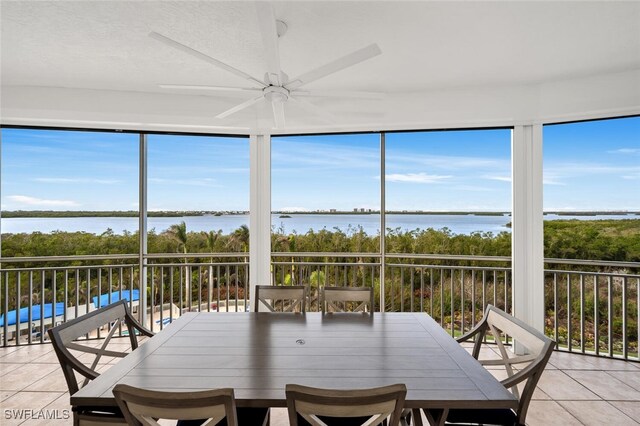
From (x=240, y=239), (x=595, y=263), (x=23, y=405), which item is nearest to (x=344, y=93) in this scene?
(x=240, y=239)

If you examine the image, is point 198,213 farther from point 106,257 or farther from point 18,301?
point 18,301

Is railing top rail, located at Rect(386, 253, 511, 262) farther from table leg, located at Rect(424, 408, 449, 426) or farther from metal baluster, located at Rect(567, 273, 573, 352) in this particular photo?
table leg, located at Rect(424, 408, 449, 426)

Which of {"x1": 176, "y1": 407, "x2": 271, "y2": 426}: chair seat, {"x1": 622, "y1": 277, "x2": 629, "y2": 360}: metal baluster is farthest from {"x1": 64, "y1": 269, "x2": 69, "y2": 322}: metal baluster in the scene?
{"x1": 622, "y1": 277, "x2": 629, "y2": 360}: metal baluster

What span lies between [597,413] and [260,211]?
349 centimetres

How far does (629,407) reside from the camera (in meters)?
2.58

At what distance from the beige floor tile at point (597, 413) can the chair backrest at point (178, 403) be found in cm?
261

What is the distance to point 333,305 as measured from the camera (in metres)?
2.81

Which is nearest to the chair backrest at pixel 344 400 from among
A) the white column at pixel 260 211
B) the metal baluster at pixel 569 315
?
the white column at pixel 260 211

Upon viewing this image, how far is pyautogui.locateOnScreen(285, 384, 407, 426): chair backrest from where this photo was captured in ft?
3.77

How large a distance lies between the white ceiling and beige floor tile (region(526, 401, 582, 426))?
2606mm

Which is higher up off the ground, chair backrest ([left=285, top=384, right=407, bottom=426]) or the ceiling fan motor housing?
the ceiling fan motor housing

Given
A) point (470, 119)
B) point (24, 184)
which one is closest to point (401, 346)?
point (470, 119)

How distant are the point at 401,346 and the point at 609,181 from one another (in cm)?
370

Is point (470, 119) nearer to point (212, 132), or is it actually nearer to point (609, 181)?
point (609, 181)
